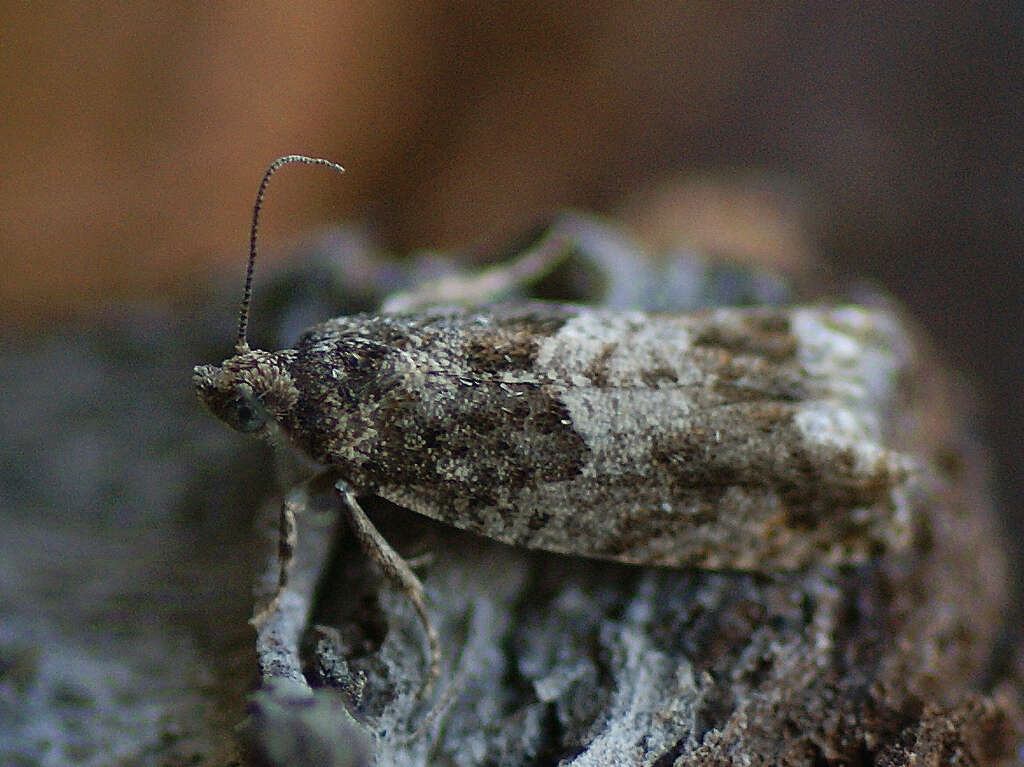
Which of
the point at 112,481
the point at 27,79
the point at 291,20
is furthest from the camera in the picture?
the point at 291,20

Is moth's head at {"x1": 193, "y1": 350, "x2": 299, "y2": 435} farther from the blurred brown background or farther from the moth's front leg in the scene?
the blurred brown background

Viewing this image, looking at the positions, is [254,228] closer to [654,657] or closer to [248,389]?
[248,389]

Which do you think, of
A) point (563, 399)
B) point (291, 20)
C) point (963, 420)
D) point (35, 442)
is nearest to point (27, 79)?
point (291, 20)

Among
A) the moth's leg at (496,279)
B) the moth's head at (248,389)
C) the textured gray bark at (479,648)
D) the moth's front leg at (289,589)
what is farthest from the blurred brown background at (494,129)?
the moth's front leg at (289,589)

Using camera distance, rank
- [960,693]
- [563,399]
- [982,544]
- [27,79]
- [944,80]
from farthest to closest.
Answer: [944,80]
[27,79]
[982,544]
[563,399]
[960,693]

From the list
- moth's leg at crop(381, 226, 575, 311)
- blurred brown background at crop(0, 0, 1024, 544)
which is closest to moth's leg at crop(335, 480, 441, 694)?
moth's leg at crop(381, 226, 575, 311)

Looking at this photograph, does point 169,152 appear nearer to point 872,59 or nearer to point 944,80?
point 872,59
